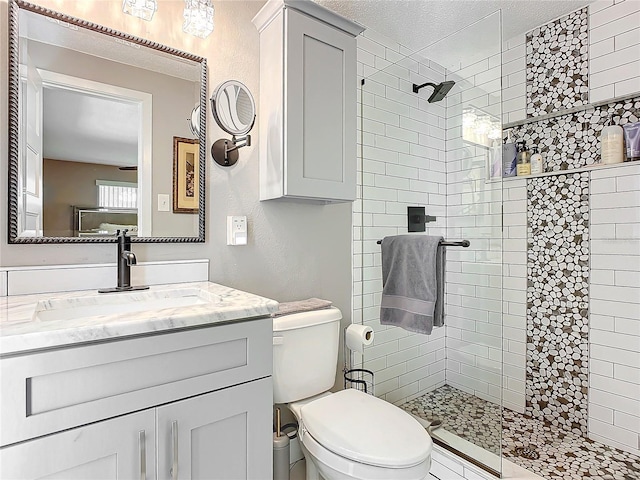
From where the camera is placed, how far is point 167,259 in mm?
1466

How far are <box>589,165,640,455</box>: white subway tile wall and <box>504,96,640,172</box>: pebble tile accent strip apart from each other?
162mm

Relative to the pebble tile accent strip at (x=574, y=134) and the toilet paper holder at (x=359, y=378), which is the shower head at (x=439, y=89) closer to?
the pebble tile accent strip at (x=574, y=134)

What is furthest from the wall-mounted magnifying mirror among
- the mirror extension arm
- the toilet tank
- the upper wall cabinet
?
the toilet tank

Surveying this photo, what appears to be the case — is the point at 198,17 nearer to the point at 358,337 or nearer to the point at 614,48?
the point at 358,337

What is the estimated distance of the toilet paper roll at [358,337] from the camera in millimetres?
1856

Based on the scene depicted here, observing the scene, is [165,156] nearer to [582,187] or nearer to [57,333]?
[57,333]

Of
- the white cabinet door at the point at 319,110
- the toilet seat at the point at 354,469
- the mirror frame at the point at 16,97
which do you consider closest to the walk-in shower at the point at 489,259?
the white cabinet door at the point at 319,110

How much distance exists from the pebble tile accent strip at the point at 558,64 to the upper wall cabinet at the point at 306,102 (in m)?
1.28

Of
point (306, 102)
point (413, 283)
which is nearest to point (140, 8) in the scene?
point (306, 102)

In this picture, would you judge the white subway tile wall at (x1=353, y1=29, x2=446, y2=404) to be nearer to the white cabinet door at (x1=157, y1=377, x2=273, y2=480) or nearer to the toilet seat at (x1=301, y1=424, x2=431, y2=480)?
the toilet seat at (x1=301, y1=424, x2=431, y2=480)

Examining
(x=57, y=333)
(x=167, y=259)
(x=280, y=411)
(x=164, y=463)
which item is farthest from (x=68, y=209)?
(x=280, y=411)

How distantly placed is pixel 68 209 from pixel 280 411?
122 cm

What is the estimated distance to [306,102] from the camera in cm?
159

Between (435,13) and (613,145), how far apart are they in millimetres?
1167
